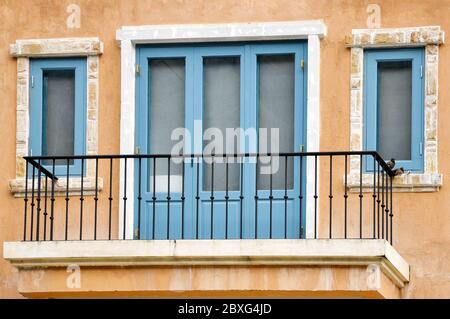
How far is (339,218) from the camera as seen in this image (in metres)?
24.1

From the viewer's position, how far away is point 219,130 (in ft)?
80.5

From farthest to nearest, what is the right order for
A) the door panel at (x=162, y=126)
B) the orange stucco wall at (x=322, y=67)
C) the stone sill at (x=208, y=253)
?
1. the door panel at (x=162, y=126)
2. the orange stucco wall at (x=322, y=67)
3. the stone sill at (x=208, y=253)

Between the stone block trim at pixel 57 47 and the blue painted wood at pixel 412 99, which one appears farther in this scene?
the stone block trim at pixel 57 47

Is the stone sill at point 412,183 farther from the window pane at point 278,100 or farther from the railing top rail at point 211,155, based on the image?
the window pane at point 278,100

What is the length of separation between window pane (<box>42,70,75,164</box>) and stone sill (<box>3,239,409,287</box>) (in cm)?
189

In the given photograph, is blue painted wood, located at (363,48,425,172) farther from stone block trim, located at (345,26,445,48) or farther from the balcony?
the balcony

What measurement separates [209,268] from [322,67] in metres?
2.95

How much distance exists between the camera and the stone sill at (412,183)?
23859mm

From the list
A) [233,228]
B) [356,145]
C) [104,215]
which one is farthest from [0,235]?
[356,145]

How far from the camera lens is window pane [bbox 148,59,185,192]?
2466 centimetres

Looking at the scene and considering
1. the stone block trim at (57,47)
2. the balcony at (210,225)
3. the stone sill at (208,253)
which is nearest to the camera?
the stone sill at (208,253)

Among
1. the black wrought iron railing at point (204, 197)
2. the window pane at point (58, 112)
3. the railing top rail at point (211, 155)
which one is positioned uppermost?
the window pane at point (58, 112)

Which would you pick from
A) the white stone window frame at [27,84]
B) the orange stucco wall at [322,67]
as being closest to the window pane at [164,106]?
the orange stucco wall at [322,67]
